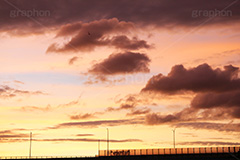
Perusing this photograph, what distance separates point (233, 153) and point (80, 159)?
5321cm

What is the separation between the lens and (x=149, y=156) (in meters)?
A: 130

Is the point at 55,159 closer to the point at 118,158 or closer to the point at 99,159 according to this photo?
the point at 99,159

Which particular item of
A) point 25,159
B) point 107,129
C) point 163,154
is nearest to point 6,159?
point 25,159

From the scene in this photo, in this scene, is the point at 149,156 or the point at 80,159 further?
the point at 80,159

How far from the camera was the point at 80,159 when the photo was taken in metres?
146

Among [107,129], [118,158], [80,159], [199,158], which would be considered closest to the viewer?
[199,158]

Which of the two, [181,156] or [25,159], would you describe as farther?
[25,159]

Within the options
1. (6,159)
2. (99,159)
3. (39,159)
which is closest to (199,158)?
(99,159)

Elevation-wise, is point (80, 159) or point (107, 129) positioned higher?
point (107, 129)

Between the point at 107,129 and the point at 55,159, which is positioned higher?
the point at 107,129

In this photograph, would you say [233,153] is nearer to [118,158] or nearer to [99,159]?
[118,158]

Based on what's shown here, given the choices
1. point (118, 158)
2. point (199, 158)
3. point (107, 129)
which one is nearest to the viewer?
point (199, 158)

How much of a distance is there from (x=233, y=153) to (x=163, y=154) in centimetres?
2095

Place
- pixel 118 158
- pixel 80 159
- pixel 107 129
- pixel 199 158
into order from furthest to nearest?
pixel 107 129 < pixel 80 159 < pixel 118 158 < pixel 199 158
